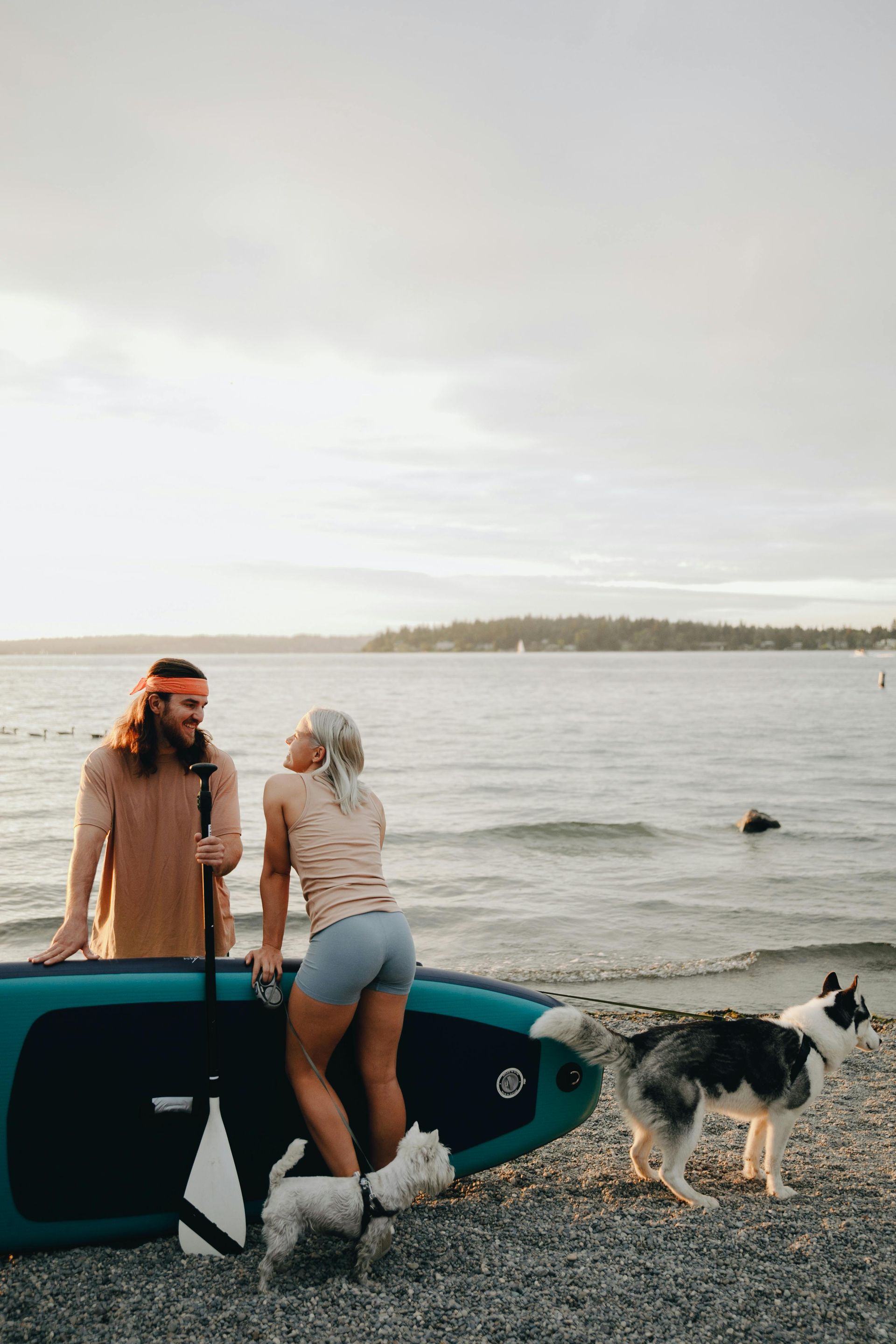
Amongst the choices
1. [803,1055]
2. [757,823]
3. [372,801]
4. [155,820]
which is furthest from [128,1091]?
[757,823]

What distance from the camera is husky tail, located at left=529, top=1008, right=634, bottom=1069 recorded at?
12.0 feet

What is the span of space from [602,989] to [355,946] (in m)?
5.13

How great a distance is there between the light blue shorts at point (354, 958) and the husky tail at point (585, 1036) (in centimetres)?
76

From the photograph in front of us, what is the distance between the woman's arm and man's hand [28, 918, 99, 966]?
2.21 ft

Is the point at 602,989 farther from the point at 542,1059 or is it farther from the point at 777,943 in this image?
the point at 542,1059

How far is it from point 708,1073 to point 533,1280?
1.15 meters

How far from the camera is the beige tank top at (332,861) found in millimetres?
3213

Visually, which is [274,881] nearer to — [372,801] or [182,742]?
[372,801]

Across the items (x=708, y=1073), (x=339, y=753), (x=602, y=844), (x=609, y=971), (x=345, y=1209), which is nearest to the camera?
(x=345, y=1209)

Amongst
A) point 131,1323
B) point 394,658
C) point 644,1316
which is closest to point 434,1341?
point 644,1316

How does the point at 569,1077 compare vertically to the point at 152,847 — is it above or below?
below

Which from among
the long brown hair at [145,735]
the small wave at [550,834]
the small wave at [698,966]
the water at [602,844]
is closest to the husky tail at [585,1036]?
the long brown hair at [145,735]

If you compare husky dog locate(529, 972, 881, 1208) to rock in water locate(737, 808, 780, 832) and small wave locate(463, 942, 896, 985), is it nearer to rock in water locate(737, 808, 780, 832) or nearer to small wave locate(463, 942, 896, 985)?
small wave locate(463, 942, 896, 985)

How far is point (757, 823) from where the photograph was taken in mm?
15789
